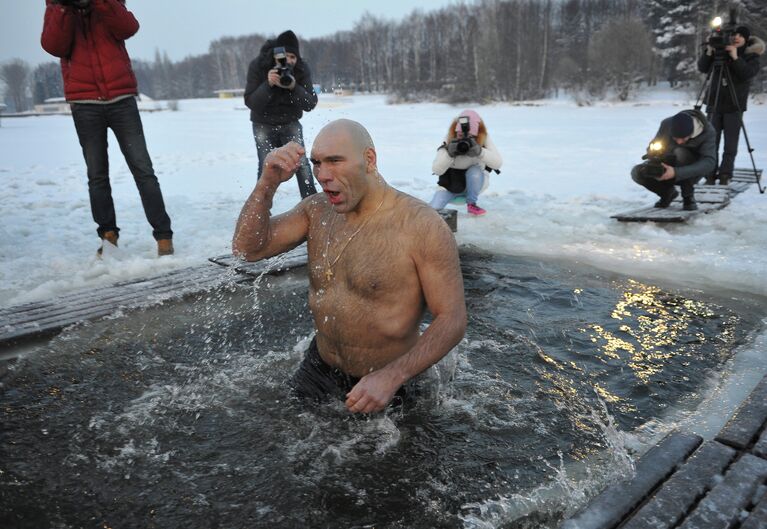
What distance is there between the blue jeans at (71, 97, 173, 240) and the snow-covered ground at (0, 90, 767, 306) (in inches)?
20.7

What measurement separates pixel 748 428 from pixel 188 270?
387 centimetres

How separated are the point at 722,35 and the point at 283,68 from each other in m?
5.59

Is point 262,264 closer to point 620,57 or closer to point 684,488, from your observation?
point 684,488

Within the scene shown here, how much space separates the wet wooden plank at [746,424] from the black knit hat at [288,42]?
504 cm

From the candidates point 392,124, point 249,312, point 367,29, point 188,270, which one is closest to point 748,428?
point 249,312

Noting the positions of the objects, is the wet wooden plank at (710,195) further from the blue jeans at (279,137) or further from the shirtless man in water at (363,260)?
the shirtless man in water at (363,260)

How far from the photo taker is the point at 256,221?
2.38m

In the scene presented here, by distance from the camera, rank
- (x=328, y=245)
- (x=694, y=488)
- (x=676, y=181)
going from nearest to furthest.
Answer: (x=694, y=488), (x=328, y=245), (x=676, y=181)

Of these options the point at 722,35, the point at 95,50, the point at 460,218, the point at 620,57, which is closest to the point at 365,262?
the point at 95,50

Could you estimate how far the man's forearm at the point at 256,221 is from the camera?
7.73 ft

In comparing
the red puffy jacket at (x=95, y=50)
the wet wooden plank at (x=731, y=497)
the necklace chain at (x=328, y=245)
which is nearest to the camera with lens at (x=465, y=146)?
the red puffy jacket at (x=95, y=50)

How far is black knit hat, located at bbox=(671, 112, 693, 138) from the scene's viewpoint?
5.98 meters

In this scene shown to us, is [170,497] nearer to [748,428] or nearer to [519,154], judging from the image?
[748,428]

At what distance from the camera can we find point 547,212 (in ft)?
22.2
